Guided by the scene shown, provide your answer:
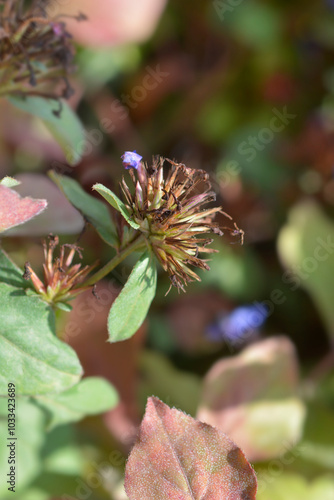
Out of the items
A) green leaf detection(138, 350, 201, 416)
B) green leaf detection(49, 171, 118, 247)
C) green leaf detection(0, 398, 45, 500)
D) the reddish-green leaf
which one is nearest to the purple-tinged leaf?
green leaf detection(49, 171, 118, 247)

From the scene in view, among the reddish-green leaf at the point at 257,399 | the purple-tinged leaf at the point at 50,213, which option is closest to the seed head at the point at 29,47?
the purple-tinged leaf at the point at 50,213

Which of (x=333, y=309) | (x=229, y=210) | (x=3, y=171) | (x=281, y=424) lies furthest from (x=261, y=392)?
(x=3, y=171)

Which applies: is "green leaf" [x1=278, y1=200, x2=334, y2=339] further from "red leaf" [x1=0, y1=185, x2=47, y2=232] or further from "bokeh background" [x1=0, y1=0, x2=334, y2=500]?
"red leaf" [x1=0, y1=185, x2=47, y2=232]

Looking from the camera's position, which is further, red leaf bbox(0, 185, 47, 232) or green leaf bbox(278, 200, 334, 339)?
green leaf bbox(278, 200, 334, 339)

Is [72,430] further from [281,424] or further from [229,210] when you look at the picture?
[229,210]

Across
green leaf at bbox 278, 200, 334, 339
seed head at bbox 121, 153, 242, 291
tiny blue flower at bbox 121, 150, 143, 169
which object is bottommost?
green leaf at bbox 278, 200, 334, 339

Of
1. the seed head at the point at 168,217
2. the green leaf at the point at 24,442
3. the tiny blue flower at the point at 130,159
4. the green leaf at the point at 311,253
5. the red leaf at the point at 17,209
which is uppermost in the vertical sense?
the tiny blue flower at the point at 130,159

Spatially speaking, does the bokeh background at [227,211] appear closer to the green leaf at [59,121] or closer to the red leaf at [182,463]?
the green leaf at [59,121]
